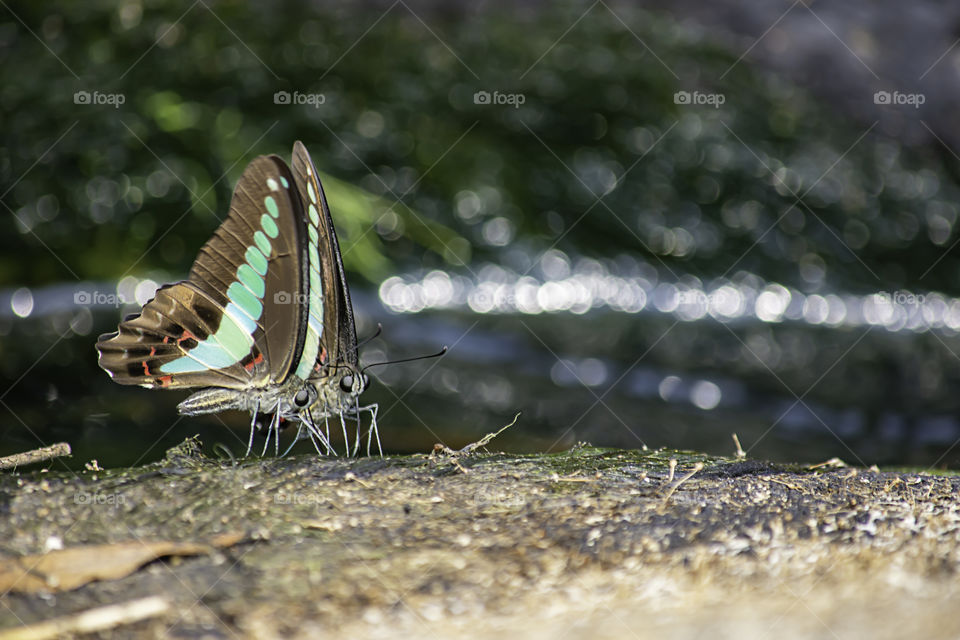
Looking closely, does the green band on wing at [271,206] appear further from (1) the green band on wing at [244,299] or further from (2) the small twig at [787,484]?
(2) the small twig at [787,484]

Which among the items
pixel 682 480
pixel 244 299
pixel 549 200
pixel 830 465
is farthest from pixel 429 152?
pixel 682 480

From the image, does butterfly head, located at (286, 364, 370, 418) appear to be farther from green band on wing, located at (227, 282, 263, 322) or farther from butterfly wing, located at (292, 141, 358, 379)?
green band on wing, located at (227, 282, 263, 322)

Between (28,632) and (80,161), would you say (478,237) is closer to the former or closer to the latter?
(80,161)

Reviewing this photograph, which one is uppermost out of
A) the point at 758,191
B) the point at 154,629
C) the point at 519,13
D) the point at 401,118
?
the point at 519,13

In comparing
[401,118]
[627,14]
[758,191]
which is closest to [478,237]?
[401,118]

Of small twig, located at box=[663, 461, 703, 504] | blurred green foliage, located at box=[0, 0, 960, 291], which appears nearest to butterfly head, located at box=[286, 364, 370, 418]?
small twig, located at box=[663, 461, 703, 504]

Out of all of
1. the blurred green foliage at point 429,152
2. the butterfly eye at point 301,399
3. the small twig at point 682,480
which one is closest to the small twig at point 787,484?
the small twig at point 682,480

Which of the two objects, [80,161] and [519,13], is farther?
[519,13]
